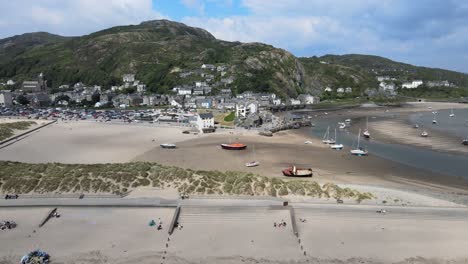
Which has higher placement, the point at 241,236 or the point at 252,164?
the point at 241,236

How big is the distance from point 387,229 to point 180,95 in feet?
397

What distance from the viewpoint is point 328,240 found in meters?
22.2

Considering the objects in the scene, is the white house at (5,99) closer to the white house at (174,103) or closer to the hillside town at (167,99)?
the hillside town at (167,99)

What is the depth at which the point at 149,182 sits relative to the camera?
102 ft

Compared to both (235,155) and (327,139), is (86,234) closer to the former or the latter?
(235,155)

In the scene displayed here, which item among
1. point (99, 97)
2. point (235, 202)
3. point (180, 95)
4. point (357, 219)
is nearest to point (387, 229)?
point (357, 219)

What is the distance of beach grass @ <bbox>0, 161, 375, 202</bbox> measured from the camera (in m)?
29.5

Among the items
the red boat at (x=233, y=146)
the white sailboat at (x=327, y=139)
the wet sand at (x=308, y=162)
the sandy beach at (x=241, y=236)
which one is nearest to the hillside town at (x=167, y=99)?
the white sailboat at (x=327, y=139)

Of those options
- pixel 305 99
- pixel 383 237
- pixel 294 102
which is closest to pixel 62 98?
pixel 294 102

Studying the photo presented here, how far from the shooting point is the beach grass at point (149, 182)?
2955 cm

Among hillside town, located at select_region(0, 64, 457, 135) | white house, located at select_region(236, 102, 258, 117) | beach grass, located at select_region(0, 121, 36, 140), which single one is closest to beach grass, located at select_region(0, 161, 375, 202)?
beach grass, located at select_region(0, 121, 36, 140)

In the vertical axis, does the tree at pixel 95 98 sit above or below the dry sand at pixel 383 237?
above

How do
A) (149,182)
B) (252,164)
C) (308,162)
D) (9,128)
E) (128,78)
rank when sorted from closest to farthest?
(149,182) → (252,164) → (308,162) → (9,128) → (128,78)

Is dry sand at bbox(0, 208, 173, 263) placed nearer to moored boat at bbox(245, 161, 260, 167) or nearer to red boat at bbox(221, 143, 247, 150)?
moored boat at bbox(245, 161, 260, 167)
